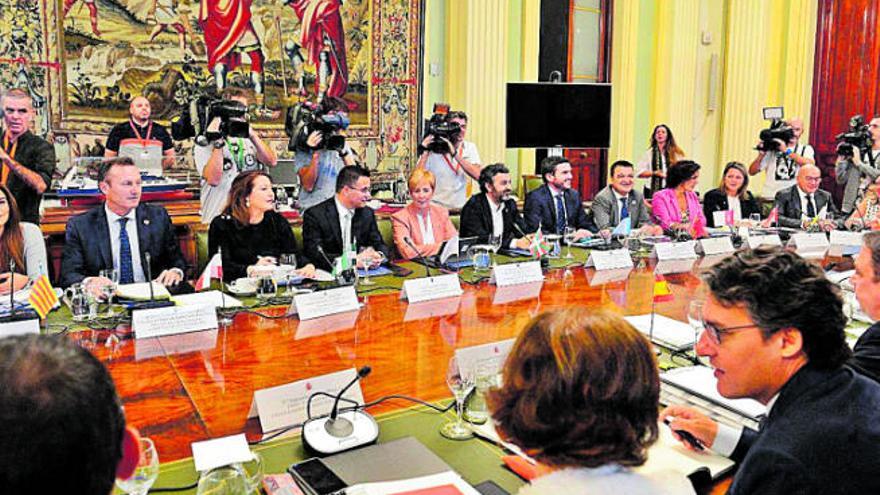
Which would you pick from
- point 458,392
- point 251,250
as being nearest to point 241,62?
point 251,250

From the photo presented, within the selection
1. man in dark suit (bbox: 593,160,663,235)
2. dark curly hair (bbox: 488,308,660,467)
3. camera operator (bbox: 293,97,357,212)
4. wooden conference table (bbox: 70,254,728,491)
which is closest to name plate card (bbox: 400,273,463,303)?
wooden conference table (bbox: 70,254,728,491)

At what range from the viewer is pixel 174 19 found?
571cm

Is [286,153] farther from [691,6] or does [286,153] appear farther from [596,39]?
[691,6]

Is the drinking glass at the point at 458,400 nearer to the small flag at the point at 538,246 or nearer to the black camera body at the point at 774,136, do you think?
the small flag at the point at 538,246

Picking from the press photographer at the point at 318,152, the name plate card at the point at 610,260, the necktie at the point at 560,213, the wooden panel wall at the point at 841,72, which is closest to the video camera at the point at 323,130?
the press photographer at the point at 318,152

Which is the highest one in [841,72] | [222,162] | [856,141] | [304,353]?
[841,72]

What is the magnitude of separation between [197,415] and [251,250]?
70.0 inches

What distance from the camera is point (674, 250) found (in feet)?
12.9

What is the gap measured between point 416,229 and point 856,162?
401 cm

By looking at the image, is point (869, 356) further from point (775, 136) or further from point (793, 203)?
point (775, 136)

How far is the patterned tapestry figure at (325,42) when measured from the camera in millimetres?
6258

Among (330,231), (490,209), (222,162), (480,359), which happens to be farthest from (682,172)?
(480,359)

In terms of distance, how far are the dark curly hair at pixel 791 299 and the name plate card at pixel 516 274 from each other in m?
1.78

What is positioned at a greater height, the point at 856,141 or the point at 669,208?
the point at 856,141
